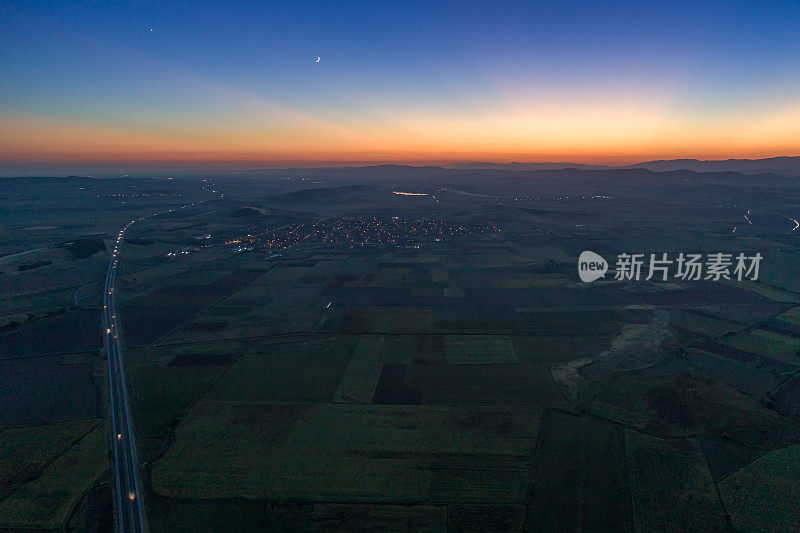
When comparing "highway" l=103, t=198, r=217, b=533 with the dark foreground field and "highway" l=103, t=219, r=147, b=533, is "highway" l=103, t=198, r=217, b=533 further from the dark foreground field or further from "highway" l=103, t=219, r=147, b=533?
the dark foreground field

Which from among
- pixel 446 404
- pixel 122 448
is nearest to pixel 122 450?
pixel 122 448

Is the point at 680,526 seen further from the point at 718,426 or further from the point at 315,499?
the point at 315,499

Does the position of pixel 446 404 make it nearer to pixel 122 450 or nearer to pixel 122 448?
pixel 122 450

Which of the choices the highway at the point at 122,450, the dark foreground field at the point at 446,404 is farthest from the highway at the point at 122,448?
the dark foreground field at the point at 446,404

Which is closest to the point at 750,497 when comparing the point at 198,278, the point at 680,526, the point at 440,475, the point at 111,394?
the point at 680,526

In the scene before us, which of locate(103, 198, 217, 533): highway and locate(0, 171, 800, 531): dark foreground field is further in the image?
locate(0, 171, 800, 531): dark foreground field

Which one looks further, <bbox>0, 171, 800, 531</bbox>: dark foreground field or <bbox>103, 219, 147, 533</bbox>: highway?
<bbox>0, 171, 800, 531</bbox>: dark foreground field

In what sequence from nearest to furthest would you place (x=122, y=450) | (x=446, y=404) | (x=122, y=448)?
(x=122, y=450) < (x=122, y=448) < (x=446, y=404)

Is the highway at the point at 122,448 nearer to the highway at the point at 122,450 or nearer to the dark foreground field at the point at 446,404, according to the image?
the highway at the point at 122,450

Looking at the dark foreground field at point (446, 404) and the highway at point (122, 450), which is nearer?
the highway at point (122, 450)

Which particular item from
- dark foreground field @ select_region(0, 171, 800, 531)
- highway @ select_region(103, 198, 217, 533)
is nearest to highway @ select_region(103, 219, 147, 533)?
highway @ select_region(103, 198, 217, 533)

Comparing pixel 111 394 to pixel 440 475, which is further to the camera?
pixel 111 394
